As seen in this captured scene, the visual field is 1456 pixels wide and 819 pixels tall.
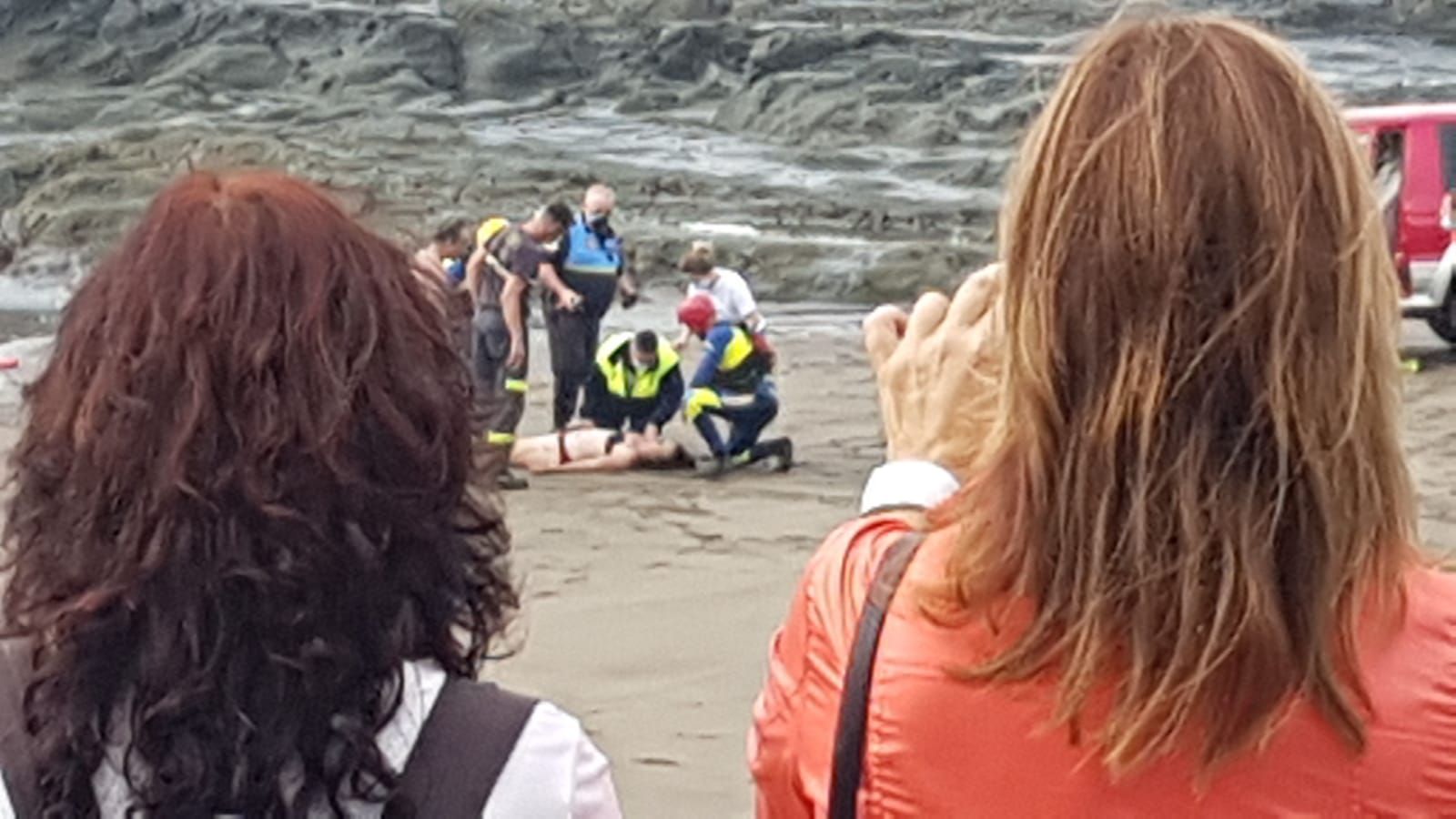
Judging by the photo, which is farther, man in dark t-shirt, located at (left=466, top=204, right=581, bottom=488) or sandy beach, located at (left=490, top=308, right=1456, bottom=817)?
man in dark t-shirt, located at (left=466, top=204, right=581, bottom=488)

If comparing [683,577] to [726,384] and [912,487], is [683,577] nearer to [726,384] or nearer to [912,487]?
[726,384]

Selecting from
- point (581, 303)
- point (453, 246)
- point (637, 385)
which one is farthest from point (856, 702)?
point (453, 246)

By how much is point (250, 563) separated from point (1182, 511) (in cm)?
77

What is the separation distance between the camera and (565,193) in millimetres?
30281

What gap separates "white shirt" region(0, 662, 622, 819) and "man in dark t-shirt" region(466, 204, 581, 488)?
1063 centimetres

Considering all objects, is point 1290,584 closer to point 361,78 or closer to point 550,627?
point 550,627

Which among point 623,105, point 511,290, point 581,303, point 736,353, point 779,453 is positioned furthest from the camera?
point 623,105

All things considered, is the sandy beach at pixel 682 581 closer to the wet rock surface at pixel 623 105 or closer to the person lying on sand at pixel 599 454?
the person lying on sand at pixel 599 454

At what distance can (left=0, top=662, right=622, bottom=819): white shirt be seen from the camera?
6.53 ft

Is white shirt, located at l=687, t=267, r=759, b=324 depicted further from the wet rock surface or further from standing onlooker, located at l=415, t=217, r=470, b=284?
the wet rock surface

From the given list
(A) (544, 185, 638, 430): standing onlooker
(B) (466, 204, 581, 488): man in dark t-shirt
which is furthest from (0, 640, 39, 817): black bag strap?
(A) (544, 185, 638, 430): standing onlooker

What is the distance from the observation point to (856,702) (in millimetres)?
2062

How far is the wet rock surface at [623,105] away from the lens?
92.8 feet

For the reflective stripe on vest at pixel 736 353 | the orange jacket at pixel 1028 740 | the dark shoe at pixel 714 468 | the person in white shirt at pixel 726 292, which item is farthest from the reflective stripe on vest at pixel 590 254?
the orange jacket at pixel 1028 740
